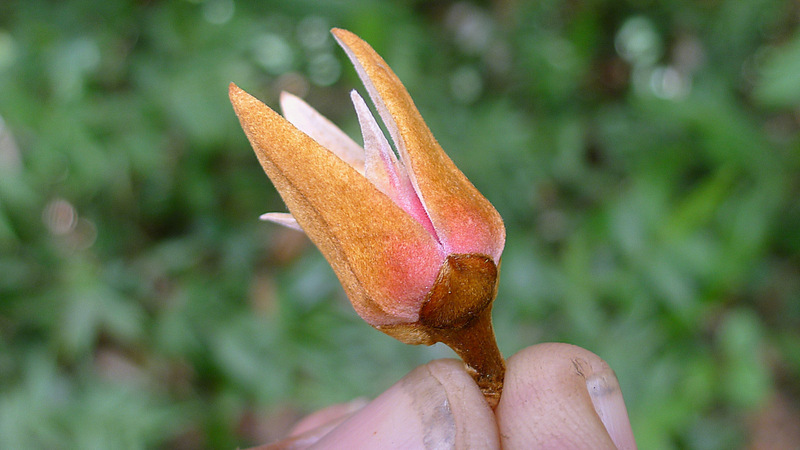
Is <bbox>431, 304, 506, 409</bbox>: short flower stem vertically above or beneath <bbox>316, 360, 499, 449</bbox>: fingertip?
above

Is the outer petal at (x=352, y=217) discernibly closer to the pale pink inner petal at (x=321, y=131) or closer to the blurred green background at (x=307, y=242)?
the pale pink inner petal at (x=321, y=131)

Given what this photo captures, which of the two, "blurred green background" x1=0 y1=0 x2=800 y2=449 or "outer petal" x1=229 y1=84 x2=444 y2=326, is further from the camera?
"blurred green background" x1=0 y1=0 x2=800 y2=449

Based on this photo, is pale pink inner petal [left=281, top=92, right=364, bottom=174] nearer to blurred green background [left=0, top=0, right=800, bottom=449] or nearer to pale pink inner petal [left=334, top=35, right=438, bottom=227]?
pale pink inner petal [left=334, top=35, right=438, bottom=227]

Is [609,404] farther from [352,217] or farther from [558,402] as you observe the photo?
[352,217]

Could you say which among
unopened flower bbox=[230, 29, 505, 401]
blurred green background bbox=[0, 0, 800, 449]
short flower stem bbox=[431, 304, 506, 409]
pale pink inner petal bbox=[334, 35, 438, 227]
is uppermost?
pale pink inner petal bbox=[334, 35, 438, 227]

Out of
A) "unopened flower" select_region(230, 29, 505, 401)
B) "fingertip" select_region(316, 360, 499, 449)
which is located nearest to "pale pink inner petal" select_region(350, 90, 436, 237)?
"unopened flower" select_region(230, 29, 505, 401)

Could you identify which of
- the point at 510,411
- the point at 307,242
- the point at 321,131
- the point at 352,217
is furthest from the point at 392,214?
the point at 307,242

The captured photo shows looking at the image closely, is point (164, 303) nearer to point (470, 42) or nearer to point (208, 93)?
point (208, 93)
